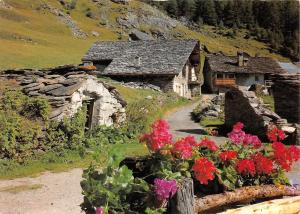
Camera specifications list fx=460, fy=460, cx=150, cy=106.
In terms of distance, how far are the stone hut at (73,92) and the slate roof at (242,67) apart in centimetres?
4218

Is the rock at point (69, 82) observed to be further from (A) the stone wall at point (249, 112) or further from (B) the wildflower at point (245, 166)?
(B) the wildflower at point (245, 166)

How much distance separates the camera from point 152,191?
5.11m

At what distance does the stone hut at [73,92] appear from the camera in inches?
595

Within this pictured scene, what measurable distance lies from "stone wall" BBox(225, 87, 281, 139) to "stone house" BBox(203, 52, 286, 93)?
37.4 meters

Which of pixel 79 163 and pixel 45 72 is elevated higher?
pixel 45 72

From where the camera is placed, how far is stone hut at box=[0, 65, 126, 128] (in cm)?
1512

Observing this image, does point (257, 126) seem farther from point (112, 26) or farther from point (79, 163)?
point (112, 26)

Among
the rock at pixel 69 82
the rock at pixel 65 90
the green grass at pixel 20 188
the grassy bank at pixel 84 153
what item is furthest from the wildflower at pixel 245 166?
the rock at pixel 69 82

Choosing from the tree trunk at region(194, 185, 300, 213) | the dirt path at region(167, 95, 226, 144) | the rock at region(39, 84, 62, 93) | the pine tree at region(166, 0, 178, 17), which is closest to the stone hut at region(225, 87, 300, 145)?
the dirt path at region(167, 95, 226, 144)

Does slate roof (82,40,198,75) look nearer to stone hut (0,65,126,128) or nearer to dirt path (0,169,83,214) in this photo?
stone hut (0,65,126,128)

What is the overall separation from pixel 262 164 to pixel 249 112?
1451 cm

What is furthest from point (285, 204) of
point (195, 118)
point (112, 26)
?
point (112, 26)

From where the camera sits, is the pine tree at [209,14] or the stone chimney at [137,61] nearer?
the stone chimney at [137,61]

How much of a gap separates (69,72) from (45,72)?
1.58 metres
